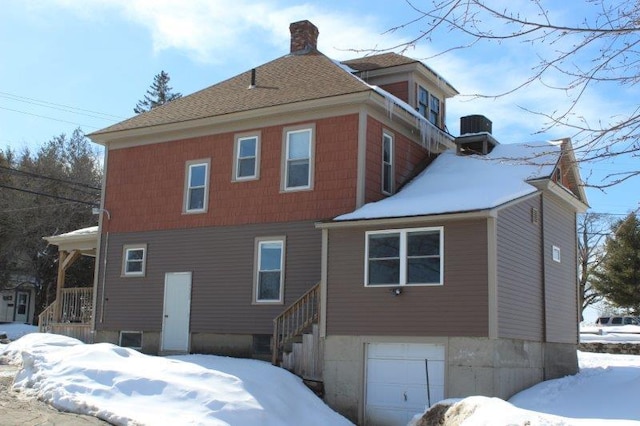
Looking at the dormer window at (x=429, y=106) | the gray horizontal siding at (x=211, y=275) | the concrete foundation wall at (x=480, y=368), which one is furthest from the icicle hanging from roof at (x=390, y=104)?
the concrete foundation wall at (x=480, y=368)

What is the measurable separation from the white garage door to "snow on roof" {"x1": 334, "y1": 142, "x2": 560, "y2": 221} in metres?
2.82

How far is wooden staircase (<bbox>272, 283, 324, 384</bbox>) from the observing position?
50.8ft

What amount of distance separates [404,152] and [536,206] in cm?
385

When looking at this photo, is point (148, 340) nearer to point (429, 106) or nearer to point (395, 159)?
point (395, 159)

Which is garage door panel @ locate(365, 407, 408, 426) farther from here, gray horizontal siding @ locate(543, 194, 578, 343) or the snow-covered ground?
gray horizontal siding @ locate(543, 194, 578, 343)

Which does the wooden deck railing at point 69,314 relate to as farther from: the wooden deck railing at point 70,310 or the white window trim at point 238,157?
the white window trim at point 238,157

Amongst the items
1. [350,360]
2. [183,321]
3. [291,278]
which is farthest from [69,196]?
[350,360]

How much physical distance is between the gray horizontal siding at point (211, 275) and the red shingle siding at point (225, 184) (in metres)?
0.32

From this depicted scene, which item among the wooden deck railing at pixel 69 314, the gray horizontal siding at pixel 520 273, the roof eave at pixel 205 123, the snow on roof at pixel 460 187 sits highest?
the roof eave at pixel 205 123

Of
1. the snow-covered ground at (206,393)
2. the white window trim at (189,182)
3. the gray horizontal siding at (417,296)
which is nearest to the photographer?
the snow-covered ground at (206,393)

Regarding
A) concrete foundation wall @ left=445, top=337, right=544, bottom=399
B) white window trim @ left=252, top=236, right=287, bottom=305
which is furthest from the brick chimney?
concrete foundation wall @ left=445, top=337, right=544, bottom=399

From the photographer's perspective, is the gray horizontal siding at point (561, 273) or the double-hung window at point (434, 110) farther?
the double-hung window at point (434, 110)

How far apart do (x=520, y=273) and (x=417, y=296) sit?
2.57m

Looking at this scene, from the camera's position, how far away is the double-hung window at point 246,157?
1853 cm
